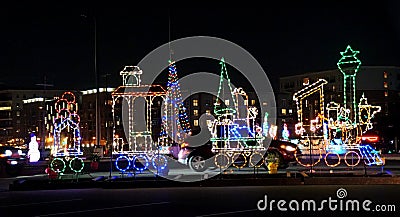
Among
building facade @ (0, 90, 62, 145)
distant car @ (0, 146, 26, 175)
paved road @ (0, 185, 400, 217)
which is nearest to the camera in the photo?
paved road @ (0, 185, 400, 217)

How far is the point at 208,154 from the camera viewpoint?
26859 millimetres

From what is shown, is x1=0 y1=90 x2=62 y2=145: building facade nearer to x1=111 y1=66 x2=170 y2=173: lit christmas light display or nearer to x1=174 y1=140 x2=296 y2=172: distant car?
x1=174 y1=140 x2=296 y2=172: distant car

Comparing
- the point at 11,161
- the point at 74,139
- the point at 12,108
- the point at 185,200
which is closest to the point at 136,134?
the point at 74,139

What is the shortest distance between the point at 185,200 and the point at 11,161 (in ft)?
57.8

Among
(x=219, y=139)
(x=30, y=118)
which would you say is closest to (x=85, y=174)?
(x=219, y=139)

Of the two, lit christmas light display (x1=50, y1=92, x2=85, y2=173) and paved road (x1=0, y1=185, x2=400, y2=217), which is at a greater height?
lit christmas light display (x1=50, y1=92, x2=85, y2=173)

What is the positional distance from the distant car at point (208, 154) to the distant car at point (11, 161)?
344 inches

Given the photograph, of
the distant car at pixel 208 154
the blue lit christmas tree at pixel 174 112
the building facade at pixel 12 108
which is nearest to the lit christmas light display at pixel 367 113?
the distant car at pixel 208 154

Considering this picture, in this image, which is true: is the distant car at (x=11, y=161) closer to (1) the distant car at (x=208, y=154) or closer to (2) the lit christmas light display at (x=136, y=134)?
(2) the lit christmas light display at (x=136, y=134)

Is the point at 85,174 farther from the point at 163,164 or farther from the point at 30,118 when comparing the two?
the point at 30,118

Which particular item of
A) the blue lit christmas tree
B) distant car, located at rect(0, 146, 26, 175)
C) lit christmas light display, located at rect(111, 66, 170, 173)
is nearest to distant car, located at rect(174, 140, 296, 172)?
lit christmas light display, located at rect(111, 66, 170, 173)

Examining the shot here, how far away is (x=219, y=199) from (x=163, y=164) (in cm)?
849

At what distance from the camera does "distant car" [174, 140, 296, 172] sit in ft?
87.7

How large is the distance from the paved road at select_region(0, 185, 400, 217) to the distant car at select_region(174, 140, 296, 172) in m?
6.47
